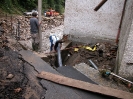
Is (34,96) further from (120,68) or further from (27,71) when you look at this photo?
(120,68)

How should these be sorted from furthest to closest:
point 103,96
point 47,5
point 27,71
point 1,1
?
1. point 47,5
2. point 1,1
3. point 27,71
4. point 103,96

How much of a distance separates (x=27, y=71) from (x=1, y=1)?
15.4 metres

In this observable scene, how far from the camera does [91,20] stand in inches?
278

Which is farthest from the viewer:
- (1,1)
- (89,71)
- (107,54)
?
(1,1)

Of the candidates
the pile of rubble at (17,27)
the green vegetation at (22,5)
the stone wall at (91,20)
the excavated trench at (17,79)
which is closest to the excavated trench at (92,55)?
the stone wall at (91,20)

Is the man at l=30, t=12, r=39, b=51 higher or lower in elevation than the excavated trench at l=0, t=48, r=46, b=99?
higher

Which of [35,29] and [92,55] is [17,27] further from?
[92,55]

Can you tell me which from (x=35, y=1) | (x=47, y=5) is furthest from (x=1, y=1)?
(x=47, y=5)

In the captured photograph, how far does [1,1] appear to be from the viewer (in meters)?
15.8

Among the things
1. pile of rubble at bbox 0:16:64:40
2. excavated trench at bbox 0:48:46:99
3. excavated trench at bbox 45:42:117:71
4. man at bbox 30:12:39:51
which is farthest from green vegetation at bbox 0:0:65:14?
excavated trench at bbox 0:48:46:99

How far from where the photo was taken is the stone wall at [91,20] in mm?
6664

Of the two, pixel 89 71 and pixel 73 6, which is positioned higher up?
pixel 73 6

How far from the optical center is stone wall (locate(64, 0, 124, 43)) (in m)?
6.66

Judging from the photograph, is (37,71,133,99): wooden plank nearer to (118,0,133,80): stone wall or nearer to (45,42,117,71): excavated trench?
(118,0,133,80): stone wall
